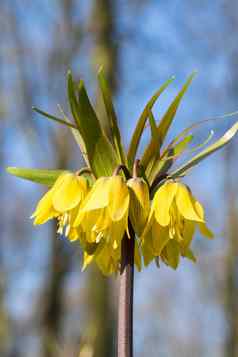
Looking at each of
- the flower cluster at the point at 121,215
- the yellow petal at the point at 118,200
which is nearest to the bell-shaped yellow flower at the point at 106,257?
the flower cluster at the point at 121,215

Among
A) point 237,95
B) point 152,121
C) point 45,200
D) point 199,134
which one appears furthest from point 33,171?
point 237,95

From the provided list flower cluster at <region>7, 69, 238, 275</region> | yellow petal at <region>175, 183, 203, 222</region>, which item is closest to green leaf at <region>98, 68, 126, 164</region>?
flower cluster at <region>7, 69, 238, 275</region>

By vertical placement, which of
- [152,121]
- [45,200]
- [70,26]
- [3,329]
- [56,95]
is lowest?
[3,329]

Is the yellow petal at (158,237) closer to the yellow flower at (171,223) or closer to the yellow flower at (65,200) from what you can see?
the yellow flower at (171,223)

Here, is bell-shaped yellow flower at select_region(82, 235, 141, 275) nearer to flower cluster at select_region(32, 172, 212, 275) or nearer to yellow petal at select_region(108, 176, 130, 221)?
flower cluster at select_region(32, 172, 212, 275)

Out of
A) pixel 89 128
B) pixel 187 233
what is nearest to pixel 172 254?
pixel 187 233

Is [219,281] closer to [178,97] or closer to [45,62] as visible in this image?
[45,62]
